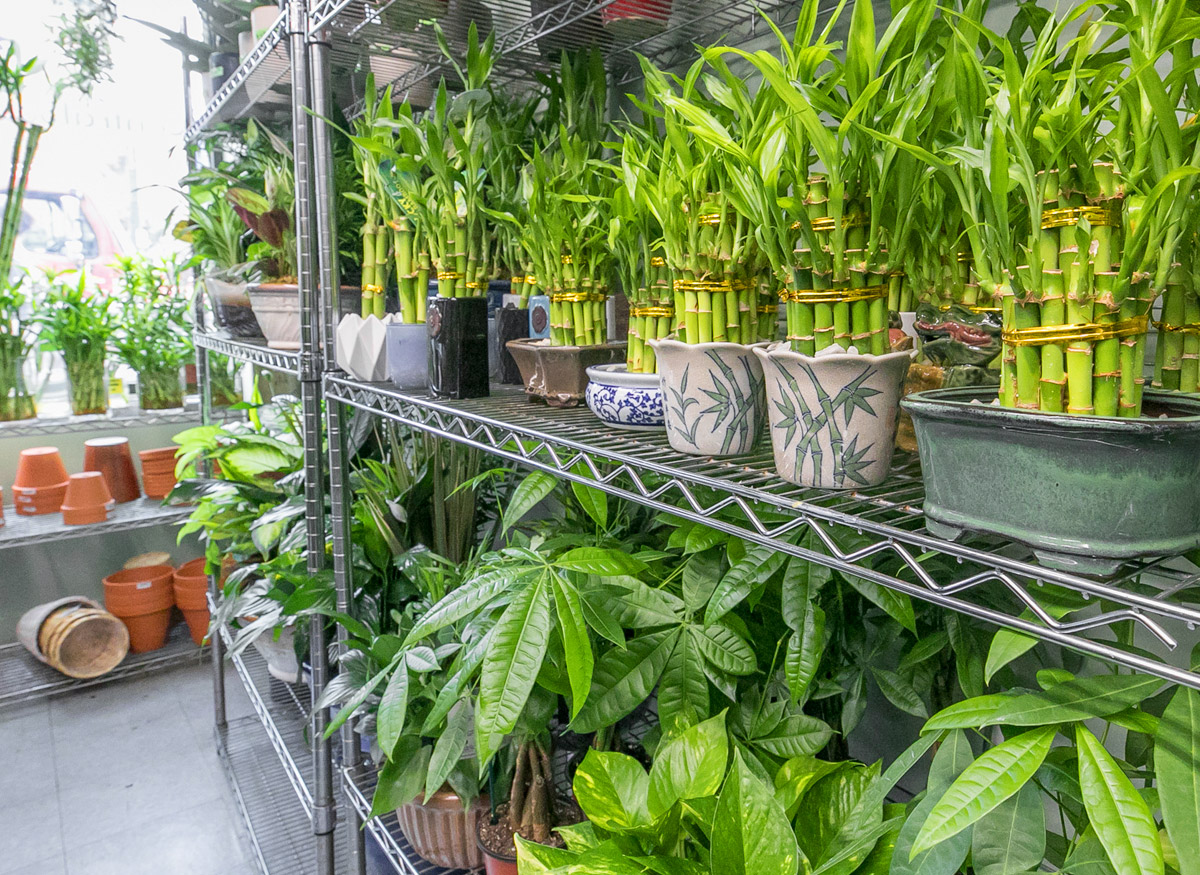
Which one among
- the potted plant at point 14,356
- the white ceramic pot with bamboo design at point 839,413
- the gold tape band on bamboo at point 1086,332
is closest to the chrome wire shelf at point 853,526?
the white ceramic pot with bamboo design at point 839,413

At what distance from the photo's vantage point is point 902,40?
51 centimetres

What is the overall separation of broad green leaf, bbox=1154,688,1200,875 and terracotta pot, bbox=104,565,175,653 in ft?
8.34

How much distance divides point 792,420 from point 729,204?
200mm

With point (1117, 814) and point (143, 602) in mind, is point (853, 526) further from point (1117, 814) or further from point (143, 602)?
point (143, 602)

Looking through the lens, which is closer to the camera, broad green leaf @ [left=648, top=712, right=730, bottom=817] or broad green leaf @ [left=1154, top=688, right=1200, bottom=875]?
broad green leaf @ [left=1154, top=688, right=1200, bottom=875]

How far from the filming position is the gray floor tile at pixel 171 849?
5.16 ft

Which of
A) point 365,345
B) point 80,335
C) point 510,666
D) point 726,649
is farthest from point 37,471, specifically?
point 726,649

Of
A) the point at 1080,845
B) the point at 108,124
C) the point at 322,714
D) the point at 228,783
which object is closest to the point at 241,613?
the point at 322,714

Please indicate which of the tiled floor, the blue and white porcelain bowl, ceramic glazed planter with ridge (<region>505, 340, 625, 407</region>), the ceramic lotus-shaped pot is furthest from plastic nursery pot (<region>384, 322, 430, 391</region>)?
the tiled floor

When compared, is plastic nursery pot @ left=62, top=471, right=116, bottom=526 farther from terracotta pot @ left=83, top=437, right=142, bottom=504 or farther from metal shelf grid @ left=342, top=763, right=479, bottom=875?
metal shelf grid @ left=342, top=763, right=479, bottom=875

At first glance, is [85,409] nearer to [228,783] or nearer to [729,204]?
[228,783]

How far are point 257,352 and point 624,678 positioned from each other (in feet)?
3.22

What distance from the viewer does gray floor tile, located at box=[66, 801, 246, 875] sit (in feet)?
5.16

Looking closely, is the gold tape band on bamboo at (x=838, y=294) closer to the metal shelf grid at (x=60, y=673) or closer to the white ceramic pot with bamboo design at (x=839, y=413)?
the white ceramic pot with bamboo design at (x=839, y=413)
